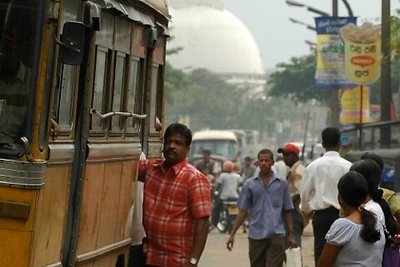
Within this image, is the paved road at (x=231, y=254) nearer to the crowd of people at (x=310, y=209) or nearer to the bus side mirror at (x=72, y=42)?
the crowd of people at (x=310, y=209)

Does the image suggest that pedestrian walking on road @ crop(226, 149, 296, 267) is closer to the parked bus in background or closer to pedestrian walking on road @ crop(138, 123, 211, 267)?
pedestrian walking on road @ crop(138, 123, 211, 267)

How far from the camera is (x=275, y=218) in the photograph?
37.4 feet

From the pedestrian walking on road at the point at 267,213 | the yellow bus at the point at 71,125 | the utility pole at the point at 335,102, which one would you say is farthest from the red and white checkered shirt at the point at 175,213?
the utility pole at the point at 335,102

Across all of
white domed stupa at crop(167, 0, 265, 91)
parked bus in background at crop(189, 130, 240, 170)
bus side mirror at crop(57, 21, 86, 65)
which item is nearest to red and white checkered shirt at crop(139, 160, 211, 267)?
bus side mirror at crop(57, 21, 86, 65)

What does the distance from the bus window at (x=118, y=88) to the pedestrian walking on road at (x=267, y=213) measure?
3179 mm

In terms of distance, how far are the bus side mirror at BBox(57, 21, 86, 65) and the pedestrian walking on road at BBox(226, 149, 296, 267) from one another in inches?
199

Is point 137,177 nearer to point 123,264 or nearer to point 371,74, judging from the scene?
point 123,264

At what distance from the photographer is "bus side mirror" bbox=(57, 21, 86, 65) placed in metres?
6.32

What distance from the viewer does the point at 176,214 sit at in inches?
295

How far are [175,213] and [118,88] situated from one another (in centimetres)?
121

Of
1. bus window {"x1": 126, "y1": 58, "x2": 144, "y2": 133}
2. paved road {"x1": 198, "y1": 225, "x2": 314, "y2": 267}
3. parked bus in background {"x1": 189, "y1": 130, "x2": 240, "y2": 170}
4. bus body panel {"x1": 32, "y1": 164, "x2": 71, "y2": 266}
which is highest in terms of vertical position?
parked bus in background {"x1": 189, "y1": 130, "x2": 240, "y2": 170}

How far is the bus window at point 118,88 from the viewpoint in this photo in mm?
8148

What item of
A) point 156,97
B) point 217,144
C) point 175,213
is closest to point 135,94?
point 156,97

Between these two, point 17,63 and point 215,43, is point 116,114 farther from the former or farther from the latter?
point 215,43
